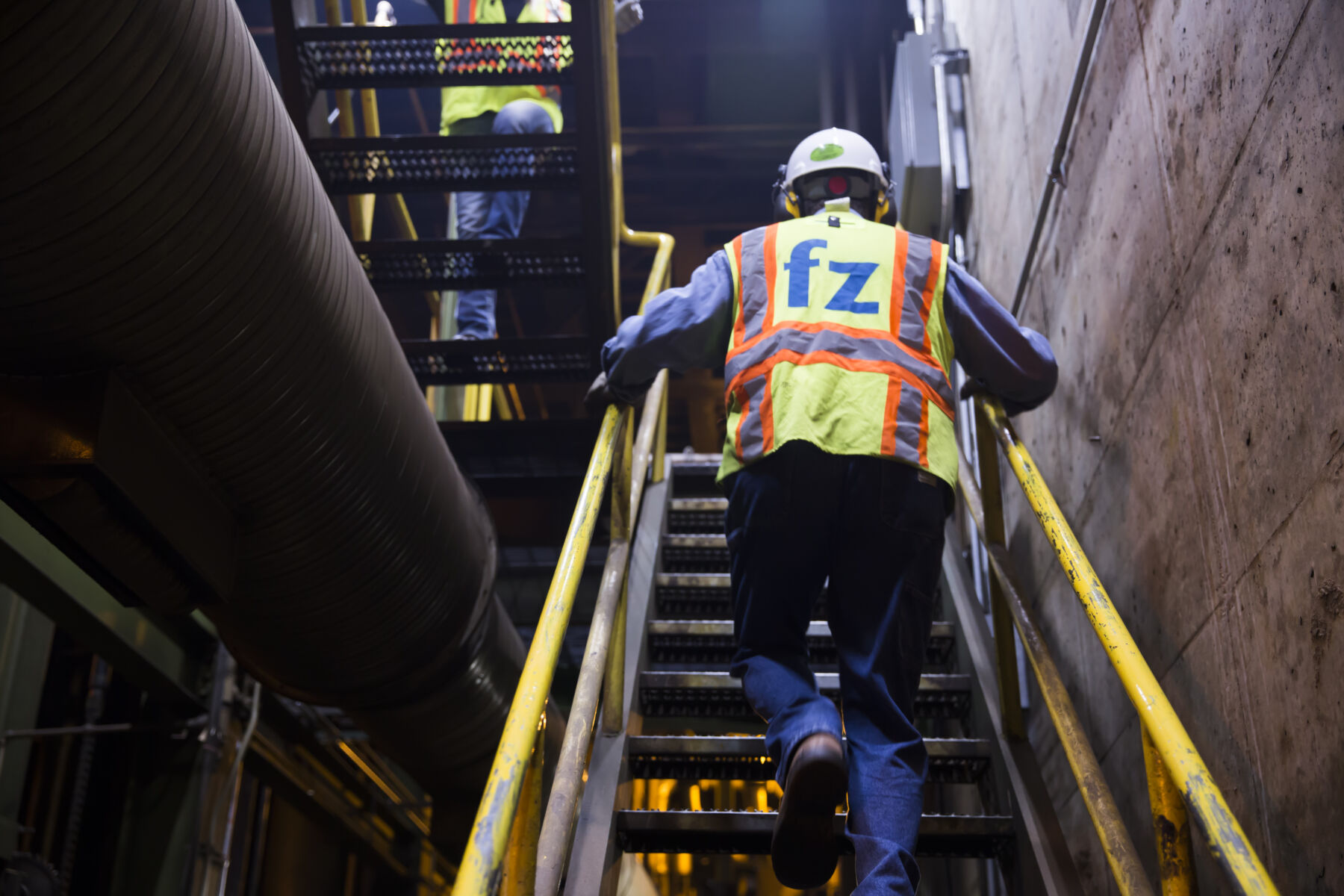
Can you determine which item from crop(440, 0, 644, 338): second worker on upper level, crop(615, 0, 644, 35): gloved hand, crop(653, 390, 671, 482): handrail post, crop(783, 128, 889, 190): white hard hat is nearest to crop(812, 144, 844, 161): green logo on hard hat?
crop(783, 128, 889, 190): white hard hat

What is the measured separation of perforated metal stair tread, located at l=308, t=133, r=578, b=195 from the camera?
421 centimetres

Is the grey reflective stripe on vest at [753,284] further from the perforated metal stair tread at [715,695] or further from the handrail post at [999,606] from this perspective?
the perforated metal stair tread at [715,695]

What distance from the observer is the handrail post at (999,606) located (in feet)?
9.75

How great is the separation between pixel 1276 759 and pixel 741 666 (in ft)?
3.59

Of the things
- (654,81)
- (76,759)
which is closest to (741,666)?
(76,759)

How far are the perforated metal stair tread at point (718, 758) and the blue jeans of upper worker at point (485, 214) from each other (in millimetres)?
2648

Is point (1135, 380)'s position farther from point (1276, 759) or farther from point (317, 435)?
point (317, 435)

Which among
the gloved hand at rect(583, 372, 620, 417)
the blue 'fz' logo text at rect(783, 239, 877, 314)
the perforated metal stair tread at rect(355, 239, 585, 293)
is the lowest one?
the gloved hand at rect(583, 372, 620, 417)

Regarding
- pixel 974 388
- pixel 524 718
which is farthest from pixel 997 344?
pixel 524 718

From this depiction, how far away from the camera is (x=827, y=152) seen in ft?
10.5

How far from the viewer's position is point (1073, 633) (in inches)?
122

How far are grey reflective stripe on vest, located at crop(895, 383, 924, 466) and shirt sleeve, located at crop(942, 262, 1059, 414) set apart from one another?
0.37m

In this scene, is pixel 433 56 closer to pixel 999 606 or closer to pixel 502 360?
pixel 502 360

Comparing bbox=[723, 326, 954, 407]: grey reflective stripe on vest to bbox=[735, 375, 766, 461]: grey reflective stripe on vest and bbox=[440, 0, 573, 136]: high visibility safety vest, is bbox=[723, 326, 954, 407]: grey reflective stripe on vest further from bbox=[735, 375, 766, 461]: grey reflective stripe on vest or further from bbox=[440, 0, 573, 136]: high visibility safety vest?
bbox=[440, 0, 573, 136]: high visibility safety vest
